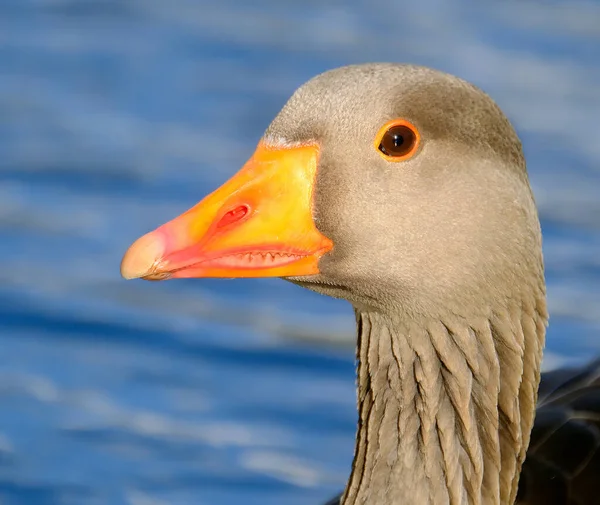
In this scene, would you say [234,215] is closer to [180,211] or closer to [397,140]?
[397,140]

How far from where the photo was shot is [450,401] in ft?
16.7

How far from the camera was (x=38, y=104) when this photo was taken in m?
12.2

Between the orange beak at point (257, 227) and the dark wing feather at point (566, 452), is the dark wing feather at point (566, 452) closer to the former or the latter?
the dark wing feather at point (566, 452)

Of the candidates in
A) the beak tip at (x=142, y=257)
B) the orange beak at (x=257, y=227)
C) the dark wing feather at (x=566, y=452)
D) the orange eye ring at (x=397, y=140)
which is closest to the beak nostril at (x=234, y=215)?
the orange beak at (x=257, y=227)

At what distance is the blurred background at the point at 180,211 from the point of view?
839cm

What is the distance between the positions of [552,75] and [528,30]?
1.08 meters

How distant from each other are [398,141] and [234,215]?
0.60 meters

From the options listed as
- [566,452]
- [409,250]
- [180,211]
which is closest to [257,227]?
[409,250]

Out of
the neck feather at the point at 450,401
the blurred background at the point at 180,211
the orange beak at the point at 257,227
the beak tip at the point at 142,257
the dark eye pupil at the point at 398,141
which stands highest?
the blurred background at the point at 180,211

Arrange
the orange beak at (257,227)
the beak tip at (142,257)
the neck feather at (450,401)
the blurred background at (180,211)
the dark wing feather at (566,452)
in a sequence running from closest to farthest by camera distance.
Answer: the beak tip at (142,257)
the orange beak at (257,227)
the neck feather at (450,401)
the dark wing feather at (566,452)
the blurred background at (180,211)

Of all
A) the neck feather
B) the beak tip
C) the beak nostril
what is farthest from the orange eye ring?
the beak tip

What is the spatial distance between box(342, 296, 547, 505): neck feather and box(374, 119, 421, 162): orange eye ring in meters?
0.59

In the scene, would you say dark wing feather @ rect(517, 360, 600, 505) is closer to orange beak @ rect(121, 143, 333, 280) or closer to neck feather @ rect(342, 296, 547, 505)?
neck feather @ rect(342, 296, 547, 505)

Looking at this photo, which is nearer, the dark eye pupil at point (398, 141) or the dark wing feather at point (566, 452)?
the dark eye pupil at point (398, 141)
